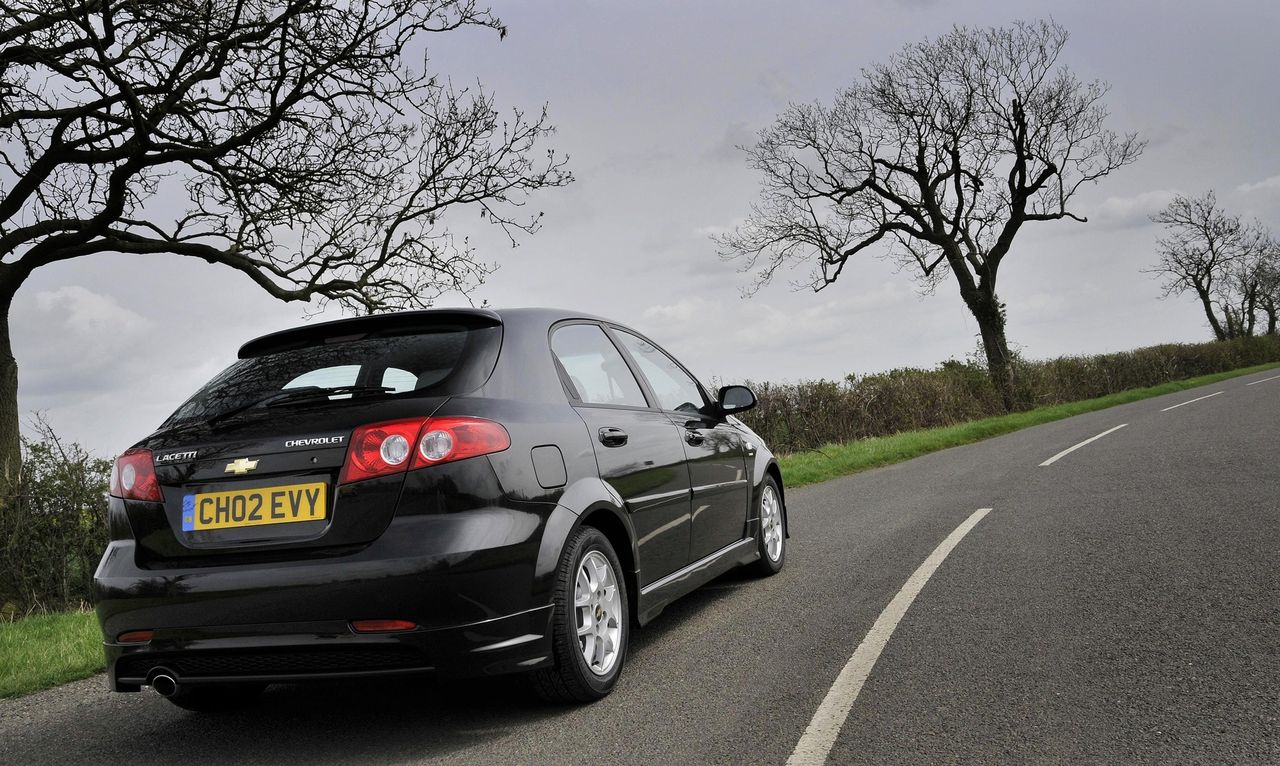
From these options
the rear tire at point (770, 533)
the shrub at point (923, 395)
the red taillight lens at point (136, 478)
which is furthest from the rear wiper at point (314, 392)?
the shrub at point (923, 395)

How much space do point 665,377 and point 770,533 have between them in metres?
1.61

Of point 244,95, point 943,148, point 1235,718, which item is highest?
point 943,148

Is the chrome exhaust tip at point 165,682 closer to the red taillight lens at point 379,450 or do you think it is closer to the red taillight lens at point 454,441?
the red taillight lens at point 379,450

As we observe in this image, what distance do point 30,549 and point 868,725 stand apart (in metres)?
7.77

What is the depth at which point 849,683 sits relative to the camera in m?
4.08

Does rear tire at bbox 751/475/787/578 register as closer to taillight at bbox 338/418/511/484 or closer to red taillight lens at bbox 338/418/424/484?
taillight at bbox 338/418/511/484

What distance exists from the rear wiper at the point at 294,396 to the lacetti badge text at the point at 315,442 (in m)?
0.29

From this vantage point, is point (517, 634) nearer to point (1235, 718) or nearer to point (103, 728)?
point (103, 728)

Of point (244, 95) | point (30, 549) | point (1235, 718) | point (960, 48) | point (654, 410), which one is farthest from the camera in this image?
point (960, 48)

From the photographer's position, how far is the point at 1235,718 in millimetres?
3393

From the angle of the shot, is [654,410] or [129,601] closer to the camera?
[129,601]

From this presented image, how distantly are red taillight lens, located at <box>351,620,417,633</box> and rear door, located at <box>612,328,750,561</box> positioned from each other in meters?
2.12

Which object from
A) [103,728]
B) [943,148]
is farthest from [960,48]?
[103,728]

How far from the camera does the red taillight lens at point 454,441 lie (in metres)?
3.57
